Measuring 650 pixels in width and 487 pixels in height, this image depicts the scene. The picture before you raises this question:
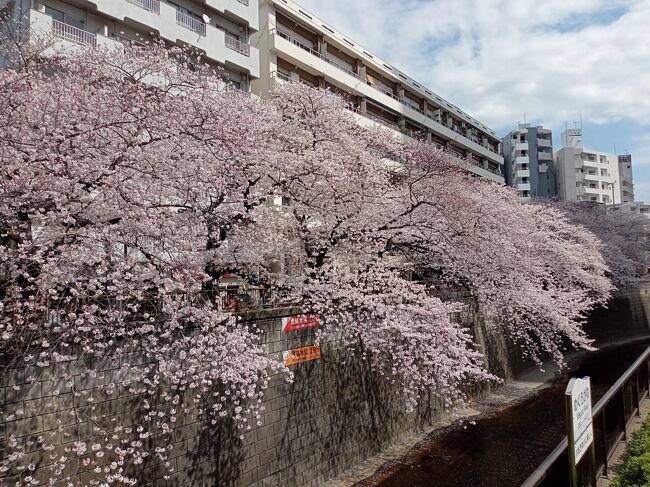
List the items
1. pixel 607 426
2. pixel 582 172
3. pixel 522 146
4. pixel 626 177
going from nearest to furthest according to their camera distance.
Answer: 1. pixel 607 426
2. pixel 522 146
3. pixel 582 172
4. pixel 626 177

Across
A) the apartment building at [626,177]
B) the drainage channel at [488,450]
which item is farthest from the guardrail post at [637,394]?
the apartment building at [626,177]

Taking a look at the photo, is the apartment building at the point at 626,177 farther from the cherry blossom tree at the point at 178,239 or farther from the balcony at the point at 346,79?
the cherry blossom tree at the point at 178,239

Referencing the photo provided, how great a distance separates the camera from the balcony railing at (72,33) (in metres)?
15.3

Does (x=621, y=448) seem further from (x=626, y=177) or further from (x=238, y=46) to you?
(x=626, y=177)

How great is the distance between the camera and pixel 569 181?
59.6 metres

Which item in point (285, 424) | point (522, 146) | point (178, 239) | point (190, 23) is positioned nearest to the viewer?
point (178, 239)

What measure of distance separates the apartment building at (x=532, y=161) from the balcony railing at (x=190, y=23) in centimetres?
4819

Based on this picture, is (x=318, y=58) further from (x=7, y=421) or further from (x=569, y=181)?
(x=569, y=181)

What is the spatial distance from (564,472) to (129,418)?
237 inches

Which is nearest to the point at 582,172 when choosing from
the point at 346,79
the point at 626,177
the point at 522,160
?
the point at 522,160

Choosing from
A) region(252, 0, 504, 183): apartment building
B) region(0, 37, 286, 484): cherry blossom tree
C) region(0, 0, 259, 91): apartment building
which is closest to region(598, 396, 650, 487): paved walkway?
region(0, 37, 286, 484): cherry blossom tree

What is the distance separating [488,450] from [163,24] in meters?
19.2

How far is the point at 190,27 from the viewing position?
1978cm

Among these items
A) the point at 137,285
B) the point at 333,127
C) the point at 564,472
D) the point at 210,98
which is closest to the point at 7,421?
the point at 137,285
